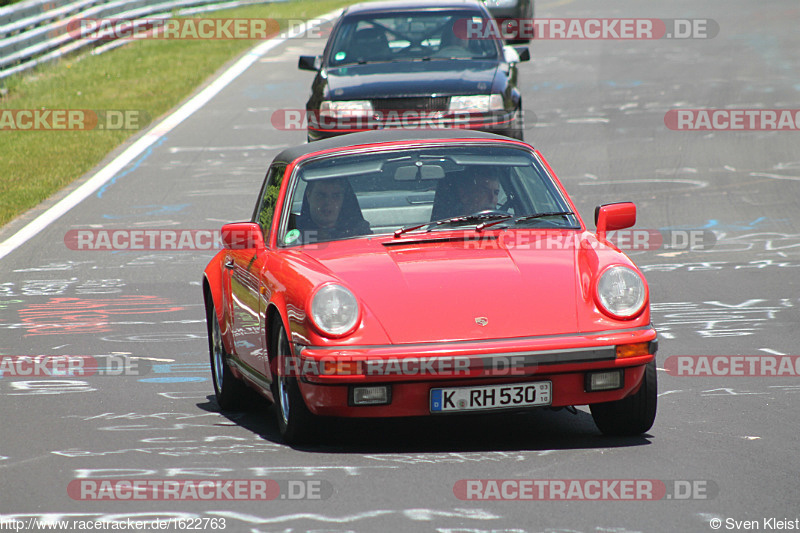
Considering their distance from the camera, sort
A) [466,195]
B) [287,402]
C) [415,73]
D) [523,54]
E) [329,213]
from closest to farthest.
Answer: [287,402], [329,213], [466,195], [415,73], [523,54]

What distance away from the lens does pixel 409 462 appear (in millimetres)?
5918

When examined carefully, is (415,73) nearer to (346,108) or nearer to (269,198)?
(346,108)

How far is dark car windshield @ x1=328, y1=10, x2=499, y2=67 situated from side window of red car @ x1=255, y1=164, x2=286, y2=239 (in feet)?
23.2

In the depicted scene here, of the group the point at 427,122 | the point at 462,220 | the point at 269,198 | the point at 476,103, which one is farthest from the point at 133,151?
the point at 462,220

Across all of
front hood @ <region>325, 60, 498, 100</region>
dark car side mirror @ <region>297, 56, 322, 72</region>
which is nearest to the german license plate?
front hood @ <region>325, 60, 498, 100</region>

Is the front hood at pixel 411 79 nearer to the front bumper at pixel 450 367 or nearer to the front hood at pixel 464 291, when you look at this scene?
the front hood at pixel 464 291

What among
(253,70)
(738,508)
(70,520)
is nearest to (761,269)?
(738,508)

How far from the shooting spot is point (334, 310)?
20.0 ft

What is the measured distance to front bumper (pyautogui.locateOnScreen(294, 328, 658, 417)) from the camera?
5.95 metres

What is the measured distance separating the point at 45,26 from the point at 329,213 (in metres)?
18.6

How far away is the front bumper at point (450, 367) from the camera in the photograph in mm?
5945

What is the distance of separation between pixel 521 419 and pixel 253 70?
55.2ft

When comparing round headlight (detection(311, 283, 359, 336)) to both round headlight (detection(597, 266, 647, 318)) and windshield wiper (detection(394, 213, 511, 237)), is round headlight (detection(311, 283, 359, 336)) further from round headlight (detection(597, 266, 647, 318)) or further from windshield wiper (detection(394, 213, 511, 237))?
round headlight (detection(597, 266, 647, 318))

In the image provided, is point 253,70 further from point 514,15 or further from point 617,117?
point 617,117
